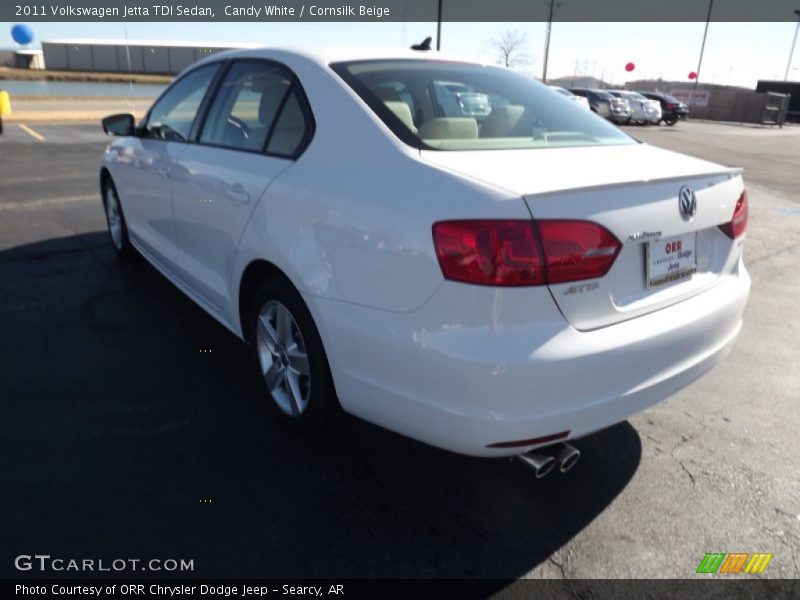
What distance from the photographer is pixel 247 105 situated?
3328 mm

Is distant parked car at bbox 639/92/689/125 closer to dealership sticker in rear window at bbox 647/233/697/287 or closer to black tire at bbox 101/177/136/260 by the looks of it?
black tire at bbox 101/177/136/260

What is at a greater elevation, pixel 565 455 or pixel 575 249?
pixel 575 249

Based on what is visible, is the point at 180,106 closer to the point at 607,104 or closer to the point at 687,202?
the point at 687,202

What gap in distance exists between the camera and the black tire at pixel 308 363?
2.61 meters

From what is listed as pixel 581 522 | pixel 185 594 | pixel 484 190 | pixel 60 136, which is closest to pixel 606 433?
pixel 581 522

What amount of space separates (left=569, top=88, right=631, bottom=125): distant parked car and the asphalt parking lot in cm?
2658

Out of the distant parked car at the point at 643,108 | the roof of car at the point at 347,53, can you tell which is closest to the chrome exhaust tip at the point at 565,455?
the roof of car at the point at 347,53

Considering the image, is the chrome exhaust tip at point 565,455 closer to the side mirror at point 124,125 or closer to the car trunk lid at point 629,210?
the car trunk lid at point 629,210

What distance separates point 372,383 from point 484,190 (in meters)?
0.81

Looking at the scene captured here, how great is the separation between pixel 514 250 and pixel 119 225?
427 centimetres

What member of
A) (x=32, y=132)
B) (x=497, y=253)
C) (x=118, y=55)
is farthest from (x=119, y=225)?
(x=118, y=55)

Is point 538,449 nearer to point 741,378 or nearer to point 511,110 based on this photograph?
point 511,110

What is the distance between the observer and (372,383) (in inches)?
91.1

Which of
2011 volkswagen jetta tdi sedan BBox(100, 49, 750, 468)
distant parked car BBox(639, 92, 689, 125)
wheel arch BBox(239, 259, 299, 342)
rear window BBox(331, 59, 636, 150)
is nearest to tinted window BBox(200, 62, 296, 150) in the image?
2011 volkswagen jetta tdi sedan BBox(100, 49, 750, 468)
